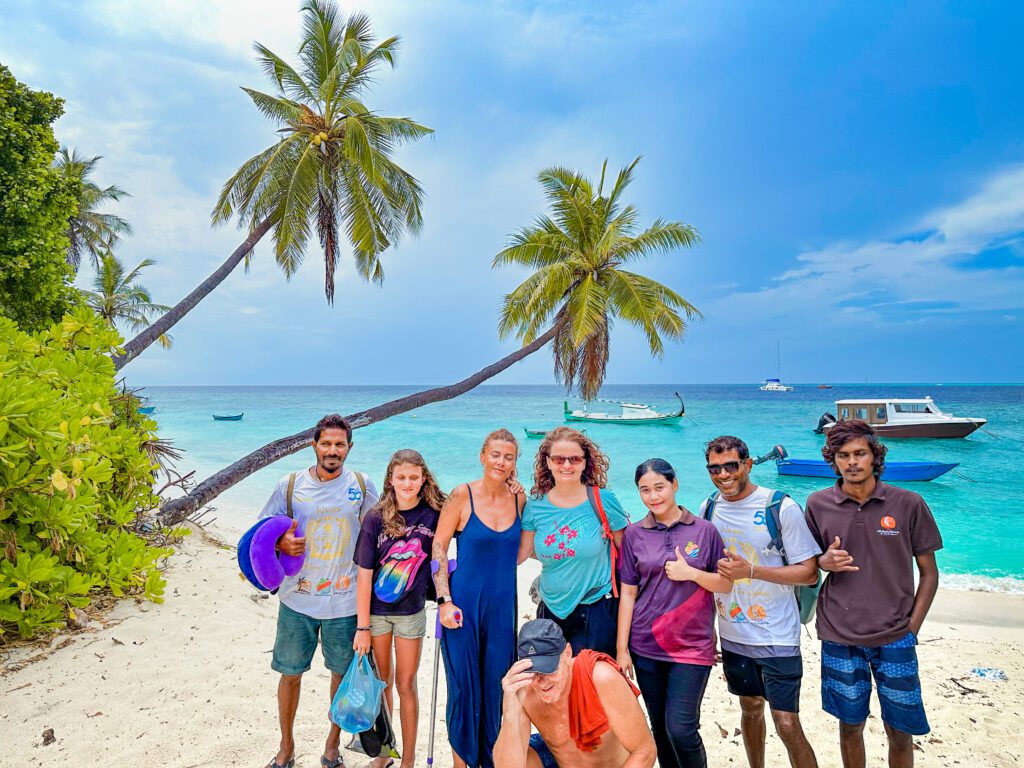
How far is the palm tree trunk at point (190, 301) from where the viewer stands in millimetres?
9664

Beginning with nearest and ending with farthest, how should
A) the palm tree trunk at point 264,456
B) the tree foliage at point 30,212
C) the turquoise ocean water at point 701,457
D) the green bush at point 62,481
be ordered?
the green bush at point 62,481
the tree foliage at point 30,212
the palm tree trunk at point 264,456
the turquoise ocean water at point 701,457

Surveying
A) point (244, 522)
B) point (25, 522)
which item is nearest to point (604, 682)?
point (25, 522)

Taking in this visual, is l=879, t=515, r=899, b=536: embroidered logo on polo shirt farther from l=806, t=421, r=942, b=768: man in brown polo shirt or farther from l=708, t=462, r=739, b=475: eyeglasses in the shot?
l=708, t=462, r=739, b=475: eyeglasses

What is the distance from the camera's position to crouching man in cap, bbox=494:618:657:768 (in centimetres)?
207

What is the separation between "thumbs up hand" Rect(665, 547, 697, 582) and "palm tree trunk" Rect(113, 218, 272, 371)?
9.41m

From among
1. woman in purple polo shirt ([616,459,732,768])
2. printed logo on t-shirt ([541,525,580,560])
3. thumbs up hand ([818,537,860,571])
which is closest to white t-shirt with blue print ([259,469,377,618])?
printed logo on t-shirt ([541,525,580,560])

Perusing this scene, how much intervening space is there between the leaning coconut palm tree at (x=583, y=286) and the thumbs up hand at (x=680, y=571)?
8625 millimetres

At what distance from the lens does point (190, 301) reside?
33.6ft

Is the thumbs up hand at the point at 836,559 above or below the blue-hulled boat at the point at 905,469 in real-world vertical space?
above

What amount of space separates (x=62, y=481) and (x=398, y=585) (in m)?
2.52

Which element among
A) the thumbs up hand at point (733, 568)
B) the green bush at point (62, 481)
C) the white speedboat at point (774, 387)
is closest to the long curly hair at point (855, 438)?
the thumbs up hand at point (733, 568)

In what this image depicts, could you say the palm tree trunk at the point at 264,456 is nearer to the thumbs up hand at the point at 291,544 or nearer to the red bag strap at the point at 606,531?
the thumbs up hand at the point at 291,544

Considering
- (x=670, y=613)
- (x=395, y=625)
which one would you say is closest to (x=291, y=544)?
(x=395, y=625)

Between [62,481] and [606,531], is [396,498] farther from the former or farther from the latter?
[62,481]
